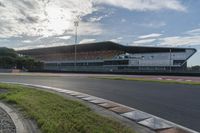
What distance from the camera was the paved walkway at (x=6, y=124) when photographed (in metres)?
7.31

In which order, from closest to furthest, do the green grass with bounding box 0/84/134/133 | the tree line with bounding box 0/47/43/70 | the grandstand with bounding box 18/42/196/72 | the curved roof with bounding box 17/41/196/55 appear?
1. the green grass with bounding box 0/84/134/133
2. the grandstand with bounding box 18/42/196/72
3. the tree line with bounding box 0/47/43/70
4. the curved roof with bounding box 17/41/196/55

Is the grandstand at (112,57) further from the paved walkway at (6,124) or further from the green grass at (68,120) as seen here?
the paved walkway at (6,124)

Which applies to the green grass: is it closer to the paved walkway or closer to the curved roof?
the paved walkway

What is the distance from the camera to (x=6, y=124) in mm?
8078

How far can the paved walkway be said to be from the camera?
7309 millimetres

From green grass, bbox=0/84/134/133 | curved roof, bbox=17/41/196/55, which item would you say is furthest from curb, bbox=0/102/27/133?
curved roof, bbox=17/41/196/55

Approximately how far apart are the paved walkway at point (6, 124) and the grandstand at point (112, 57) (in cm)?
5638

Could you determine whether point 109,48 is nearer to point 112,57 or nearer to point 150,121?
point 112,57

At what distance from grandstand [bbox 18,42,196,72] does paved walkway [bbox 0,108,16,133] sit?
5638 cm

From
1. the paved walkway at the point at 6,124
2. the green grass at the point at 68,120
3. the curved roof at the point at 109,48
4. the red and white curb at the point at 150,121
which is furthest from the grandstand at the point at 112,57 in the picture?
the paved walkway at the point at 6,124

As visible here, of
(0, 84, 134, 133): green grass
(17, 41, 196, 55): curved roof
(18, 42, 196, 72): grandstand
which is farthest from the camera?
(17, 41, 196, 55): curved roof

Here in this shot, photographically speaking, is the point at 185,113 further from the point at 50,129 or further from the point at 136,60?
the point at 136,60

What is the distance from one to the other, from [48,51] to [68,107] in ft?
375

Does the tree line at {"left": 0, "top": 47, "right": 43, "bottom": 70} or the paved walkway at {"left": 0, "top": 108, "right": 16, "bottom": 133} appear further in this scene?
the tree line at {"left": 0, "top": 47, "right": 43, "bottom": 70}
